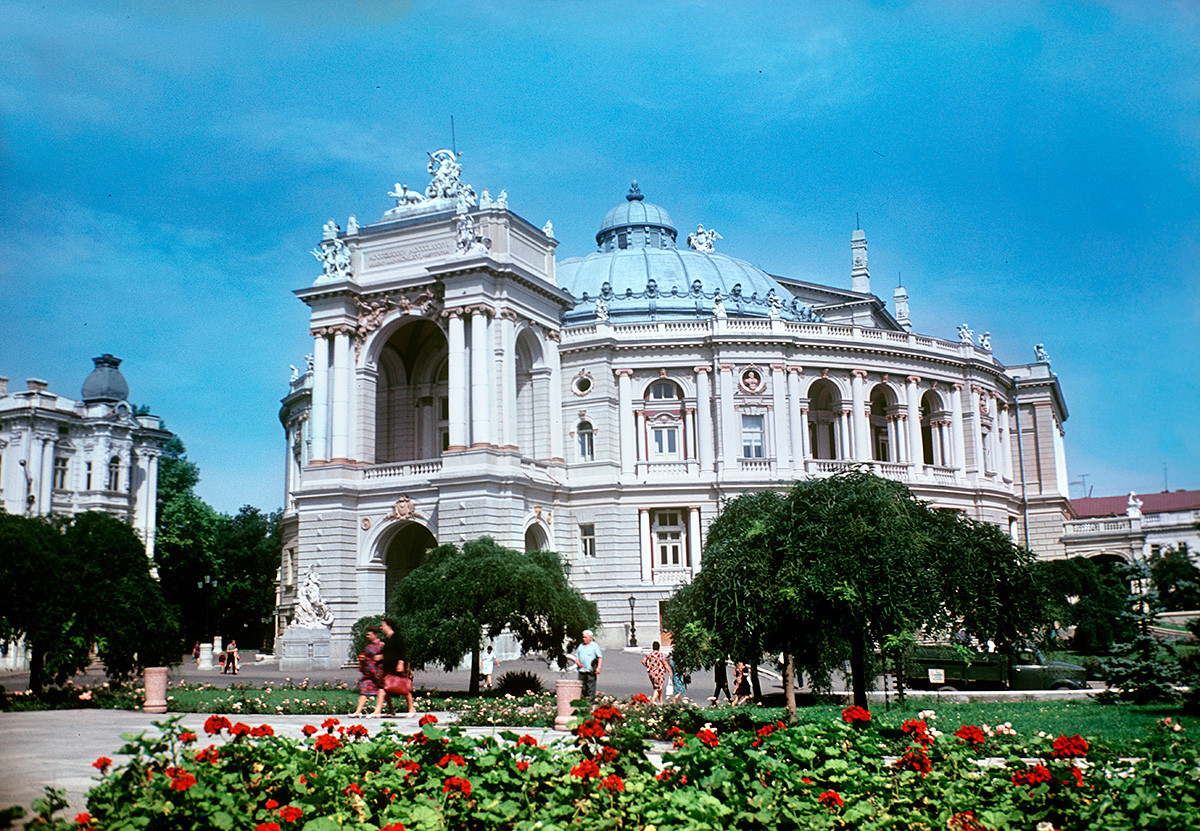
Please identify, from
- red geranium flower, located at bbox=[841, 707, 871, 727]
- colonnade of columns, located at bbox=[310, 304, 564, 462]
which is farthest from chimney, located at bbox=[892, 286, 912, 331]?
red geranium flower, located at bbox=[841, 707, 871, 727]

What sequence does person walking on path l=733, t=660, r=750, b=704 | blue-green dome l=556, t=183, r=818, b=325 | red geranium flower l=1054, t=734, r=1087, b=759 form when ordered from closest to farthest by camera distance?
red geranium flower l=1054, t=734, r=1087, b=759
person walking on path l=733, t=660, r=750, b=704
blue-green dome l=556, t=183, r=818, b=325

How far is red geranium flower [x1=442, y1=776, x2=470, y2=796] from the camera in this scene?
9.64 metres

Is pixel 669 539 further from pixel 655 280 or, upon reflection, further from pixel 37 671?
pixel 37 671

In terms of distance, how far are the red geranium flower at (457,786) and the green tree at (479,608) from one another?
17.8 meters

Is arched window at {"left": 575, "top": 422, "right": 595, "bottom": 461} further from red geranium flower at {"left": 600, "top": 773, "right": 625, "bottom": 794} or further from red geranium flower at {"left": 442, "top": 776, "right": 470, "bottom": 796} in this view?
red geranium flower at {"left": 442, "top": 776, "right": 470, "bottom": 796}

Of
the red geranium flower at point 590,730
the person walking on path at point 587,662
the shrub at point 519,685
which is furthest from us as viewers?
the shrub at point 519,685

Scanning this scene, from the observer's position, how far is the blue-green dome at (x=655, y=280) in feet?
206

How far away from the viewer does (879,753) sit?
11961mm

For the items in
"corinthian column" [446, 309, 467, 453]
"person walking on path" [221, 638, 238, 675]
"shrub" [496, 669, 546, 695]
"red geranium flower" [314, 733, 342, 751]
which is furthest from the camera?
"corinthian column" [446, 309, 467, 453]

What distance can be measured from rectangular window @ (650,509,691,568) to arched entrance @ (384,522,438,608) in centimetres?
1115

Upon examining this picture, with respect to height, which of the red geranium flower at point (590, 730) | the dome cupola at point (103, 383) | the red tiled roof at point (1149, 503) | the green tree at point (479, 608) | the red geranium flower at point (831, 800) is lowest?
the red geranium flower at point (831, 800)

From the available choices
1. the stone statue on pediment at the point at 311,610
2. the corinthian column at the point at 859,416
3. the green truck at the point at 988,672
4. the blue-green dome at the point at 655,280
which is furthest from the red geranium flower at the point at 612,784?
the corinthian column at the point at 859,416

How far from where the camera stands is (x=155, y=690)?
22.9 m

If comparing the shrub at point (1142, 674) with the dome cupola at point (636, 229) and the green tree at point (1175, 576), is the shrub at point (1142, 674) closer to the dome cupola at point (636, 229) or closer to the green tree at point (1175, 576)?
the green tree at point (1175, 576)
